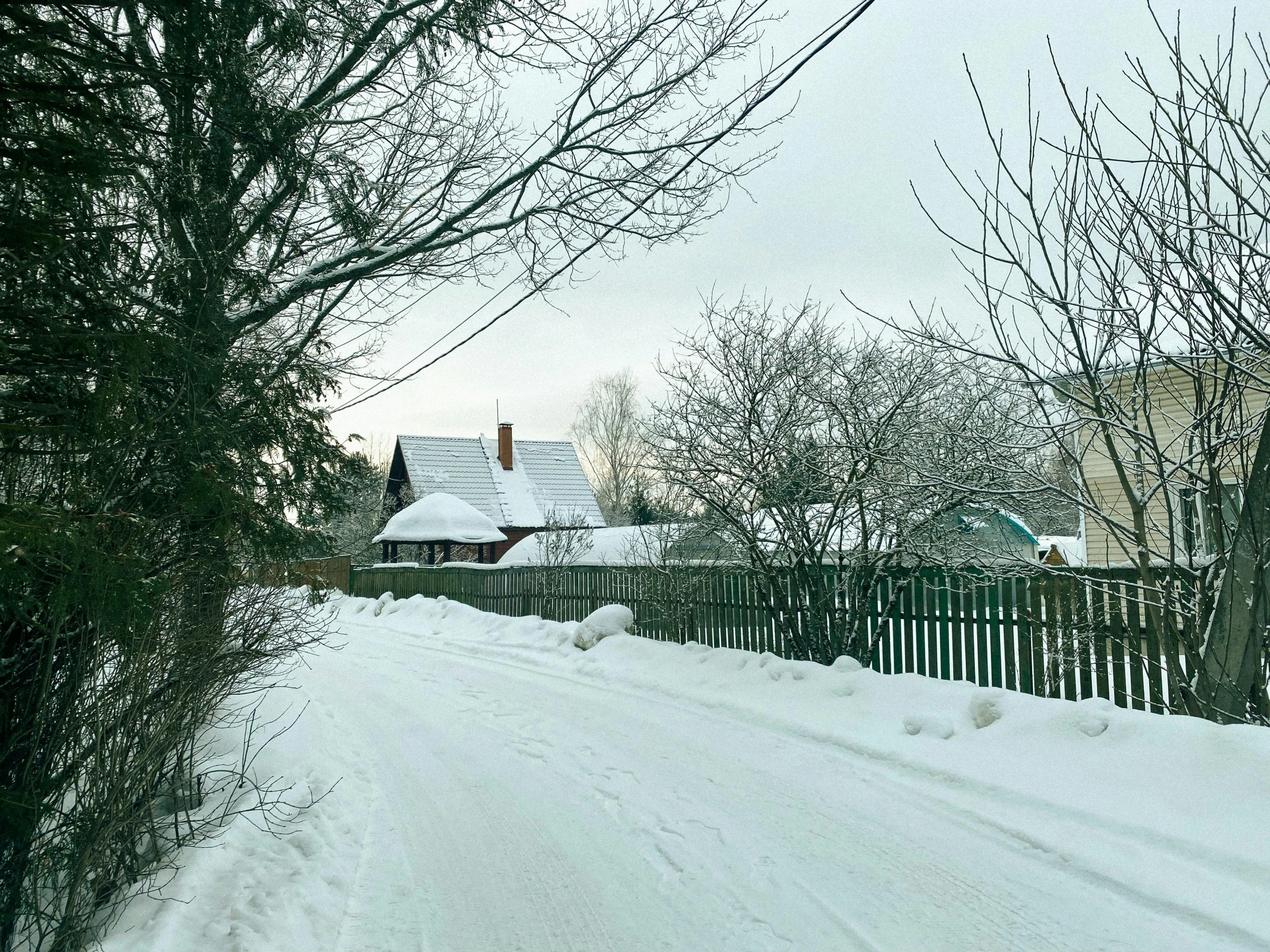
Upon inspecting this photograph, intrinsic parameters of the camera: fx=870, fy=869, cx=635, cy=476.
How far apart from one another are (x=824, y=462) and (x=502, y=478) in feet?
99.2

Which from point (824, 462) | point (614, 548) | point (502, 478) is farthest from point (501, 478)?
point (824, 462)

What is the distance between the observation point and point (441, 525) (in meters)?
27.3

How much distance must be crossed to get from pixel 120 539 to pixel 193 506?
296 millimetres

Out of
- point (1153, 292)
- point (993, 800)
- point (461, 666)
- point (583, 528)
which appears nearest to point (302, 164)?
point (1153, 292)

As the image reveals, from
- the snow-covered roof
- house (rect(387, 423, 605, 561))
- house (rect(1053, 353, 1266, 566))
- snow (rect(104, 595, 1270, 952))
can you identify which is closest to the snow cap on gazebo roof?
house (rect(387, 423, 605, 561))

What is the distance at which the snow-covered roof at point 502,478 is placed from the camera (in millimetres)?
36469

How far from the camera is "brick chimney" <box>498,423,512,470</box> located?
39375 mm

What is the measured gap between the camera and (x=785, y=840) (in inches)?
189

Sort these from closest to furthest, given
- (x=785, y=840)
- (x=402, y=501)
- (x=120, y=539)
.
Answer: (x=120, y=539) → (x=785, y=840) → (x=402, y=501)

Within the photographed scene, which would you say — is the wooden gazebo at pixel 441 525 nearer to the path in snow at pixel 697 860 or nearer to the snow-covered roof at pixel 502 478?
the snow-covered roof at pixel 502 478

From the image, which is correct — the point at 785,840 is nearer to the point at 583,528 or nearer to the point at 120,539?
the point at 120,539

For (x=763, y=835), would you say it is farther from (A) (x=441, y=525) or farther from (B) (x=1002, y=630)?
(A) (x=441, y=525)

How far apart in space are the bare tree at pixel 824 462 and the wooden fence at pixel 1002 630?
328mm

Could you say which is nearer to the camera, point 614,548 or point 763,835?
point 763,835
